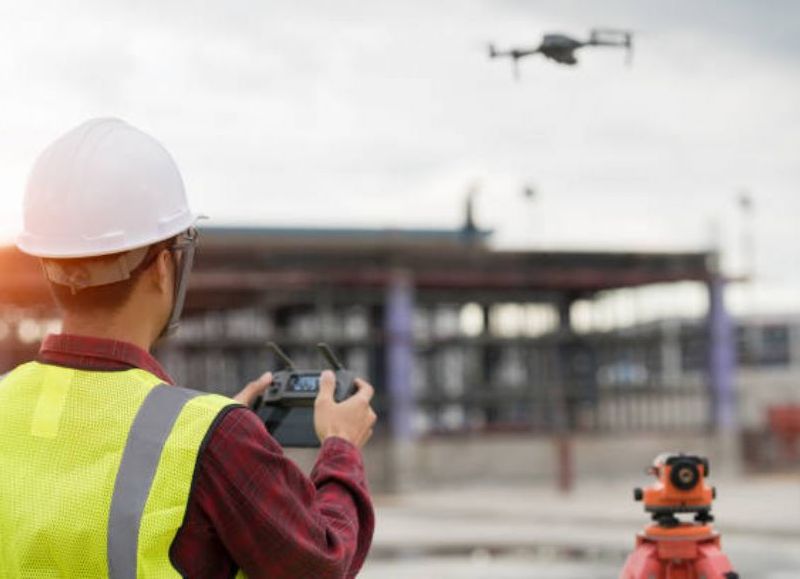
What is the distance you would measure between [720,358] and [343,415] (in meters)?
29.3

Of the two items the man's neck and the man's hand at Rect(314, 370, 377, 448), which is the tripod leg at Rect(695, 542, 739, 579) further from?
the man's neck

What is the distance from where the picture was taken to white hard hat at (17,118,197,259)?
240cm

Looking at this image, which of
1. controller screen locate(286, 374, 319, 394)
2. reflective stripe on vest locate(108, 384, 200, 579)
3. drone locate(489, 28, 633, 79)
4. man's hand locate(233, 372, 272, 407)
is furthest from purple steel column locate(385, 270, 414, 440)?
reflective stripe on vest locate(108, 384, 200, 579)

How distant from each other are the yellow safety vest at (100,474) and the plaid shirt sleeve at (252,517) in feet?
0.10

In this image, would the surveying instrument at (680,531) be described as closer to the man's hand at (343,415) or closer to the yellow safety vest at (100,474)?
the man's hand at (343,415)

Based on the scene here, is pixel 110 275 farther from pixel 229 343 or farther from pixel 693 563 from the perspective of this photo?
pixel 229 343

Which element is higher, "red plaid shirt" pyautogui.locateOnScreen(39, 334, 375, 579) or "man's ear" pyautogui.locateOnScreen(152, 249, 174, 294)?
"man's ear" pyautogui.locateOnScreen(152, 249, 174, 294)

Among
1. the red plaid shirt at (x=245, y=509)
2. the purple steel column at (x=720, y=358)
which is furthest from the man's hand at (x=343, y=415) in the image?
the purple steel column at (x=720, y=358)

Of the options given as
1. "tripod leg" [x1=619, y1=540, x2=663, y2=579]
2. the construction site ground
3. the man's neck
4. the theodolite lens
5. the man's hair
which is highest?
the man's hair

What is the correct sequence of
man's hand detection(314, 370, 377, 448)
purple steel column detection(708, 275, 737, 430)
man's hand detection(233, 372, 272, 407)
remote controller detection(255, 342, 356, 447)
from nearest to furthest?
man's hand detection(314, 370, 377, 448)
remote controller detection(255, 342, 356, 447)
man's hand detection(233, 372, 272, 407)
purple steel column detection(708, 275, 737, 430)

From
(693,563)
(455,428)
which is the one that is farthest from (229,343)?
(693,563)

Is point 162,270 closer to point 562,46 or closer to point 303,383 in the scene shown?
point 303,383

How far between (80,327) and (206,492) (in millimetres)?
344

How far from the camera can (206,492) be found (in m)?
2.26
